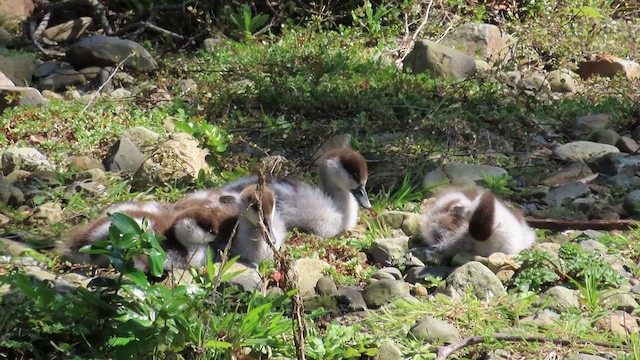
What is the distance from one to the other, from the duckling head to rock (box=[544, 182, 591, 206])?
4.51ft

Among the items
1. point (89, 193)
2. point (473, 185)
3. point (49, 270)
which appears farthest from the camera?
point (473, 185)

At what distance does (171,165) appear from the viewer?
7184 millimetres

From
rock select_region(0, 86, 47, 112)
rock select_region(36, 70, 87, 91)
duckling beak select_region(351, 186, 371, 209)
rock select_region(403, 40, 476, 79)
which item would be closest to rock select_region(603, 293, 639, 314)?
duckling beak select_region(351, 186, 371, 209)

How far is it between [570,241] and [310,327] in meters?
2.20

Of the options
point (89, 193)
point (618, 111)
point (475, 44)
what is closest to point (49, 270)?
point (89, 193)

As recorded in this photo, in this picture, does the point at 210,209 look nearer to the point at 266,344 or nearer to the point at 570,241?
the point at 266,344

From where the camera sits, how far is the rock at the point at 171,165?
714 centimetres

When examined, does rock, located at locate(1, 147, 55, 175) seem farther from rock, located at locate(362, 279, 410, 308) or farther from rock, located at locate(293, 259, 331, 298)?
rock, located at locate(362, 279, 410, 308)

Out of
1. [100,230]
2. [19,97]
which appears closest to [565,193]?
[100,230]

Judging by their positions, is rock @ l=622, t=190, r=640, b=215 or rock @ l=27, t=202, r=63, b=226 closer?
rock @ l=27, t=202, r=63, b=226

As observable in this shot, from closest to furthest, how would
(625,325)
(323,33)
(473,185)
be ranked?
(625,325) → (473,185) → (323,33)

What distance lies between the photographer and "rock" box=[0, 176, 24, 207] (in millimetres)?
6641

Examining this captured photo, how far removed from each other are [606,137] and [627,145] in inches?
9.0

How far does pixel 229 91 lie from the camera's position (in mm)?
9328
